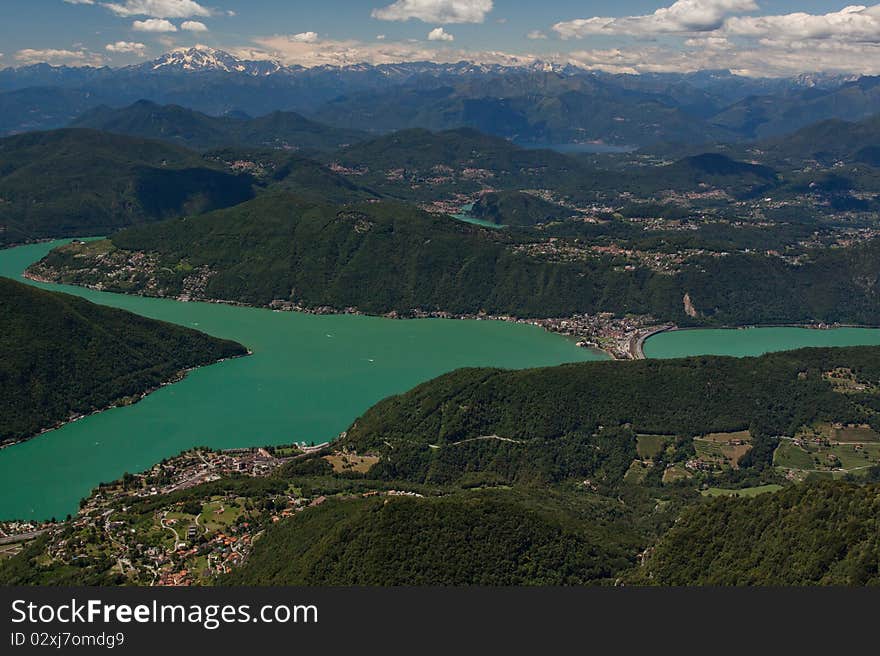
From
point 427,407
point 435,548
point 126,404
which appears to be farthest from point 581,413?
point 126,404

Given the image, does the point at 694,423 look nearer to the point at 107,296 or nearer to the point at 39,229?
the point at 107,296

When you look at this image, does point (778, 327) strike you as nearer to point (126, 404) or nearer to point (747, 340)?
point (747, 340)

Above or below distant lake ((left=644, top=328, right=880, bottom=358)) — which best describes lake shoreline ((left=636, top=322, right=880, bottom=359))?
above

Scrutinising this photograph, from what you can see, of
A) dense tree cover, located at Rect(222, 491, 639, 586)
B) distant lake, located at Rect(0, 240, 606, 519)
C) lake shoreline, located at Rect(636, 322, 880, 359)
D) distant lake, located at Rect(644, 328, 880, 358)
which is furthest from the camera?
lake shoreline, located at Rect(636, 322, 880, 359)

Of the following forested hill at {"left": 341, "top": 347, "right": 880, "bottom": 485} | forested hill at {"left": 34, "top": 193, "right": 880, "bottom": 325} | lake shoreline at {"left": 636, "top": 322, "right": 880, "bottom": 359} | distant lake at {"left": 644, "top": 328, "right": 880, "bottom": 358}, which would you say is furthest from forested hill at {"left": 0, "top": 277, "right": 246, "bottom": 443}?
lake shoreline at {"left": 636, "top": 322, "right": 880, "bottom": 359}

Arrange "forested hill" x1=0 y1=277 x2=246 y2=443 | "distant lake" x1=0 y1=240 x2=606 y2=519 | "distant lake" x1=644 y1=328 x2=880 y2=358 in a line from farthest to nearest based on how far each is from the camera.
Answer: "distant lake" x1=644 y1=328 x2=880 y2=358
"forested hill" x1=0 y1=277 x2=246 y2=443
"distant lake" x1=0 y1=240 x2=606 y2=519

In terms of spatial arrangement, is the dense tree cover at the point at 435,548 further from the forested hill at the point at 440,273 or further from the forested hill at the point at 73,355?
the forested hill at the point at 440,273

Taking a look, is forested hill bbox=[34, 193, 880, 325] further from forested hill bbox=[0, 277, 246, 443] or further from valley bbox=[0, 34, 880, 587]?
forested hill bbox=[0, 277, 246, 443]
